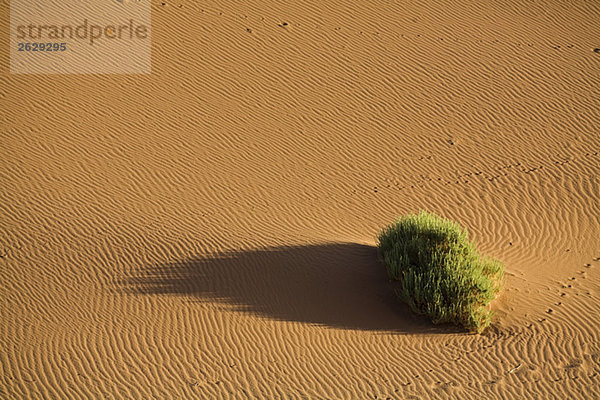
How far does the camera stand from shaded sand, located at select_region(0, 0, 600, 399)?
782 centimetres

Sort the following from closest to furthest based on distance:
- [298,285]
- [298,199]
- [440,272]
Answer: [440,272] < [298,285] < [298,199]

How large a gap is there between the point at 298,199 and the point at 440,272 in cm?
393

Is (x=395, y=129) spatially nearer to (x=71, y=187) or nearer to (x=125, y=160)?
(x=125, y=160)

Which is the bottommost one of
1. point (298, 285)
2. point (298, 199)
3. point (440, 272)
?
point (298, 285)

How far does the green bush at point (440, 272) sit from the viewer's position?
838 cm

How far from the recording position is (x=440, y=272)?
8.59 metres

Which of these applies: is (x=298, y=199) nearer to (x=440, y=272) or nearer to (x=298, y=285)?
(x=298, y=285)

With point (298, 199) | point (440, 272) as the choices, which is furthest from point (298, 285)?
point (298, 199)

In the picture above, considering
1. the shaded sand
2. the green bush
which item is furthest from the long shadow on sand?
the green bush

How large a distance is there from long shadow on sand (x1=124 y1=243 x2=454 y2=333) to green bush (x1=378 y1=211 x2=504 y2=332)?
272mm

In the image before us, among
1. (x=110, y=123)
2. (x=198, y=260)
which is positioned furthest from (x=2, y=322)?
(x=110, y=123)

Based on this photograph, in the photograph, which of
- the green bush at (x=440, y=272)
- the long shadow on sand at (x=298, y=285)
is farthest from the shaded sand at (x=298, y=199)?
the green bush at (x=440, y=272)

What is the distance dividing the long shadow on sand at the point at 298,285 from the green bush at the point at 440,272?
0.89 ft

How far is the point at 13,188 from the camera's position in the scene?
1148 cm
